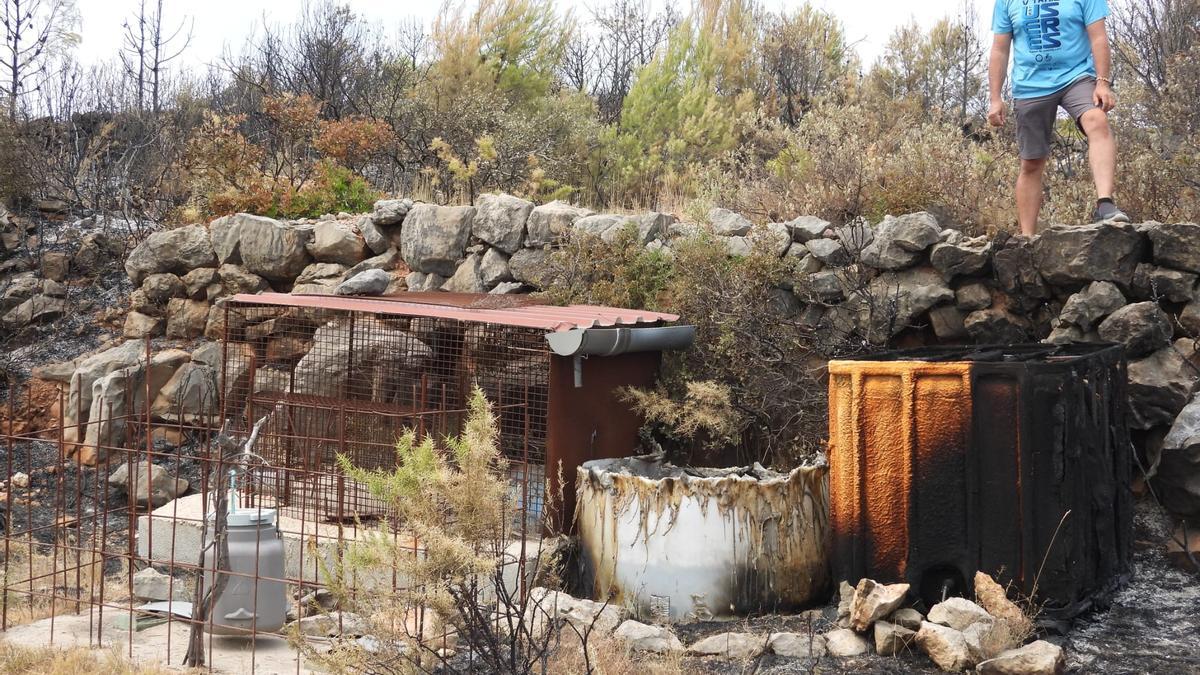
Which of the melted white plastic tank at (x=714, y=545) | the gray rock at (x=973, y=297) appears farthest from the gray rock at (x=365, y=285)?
the gray rock at (x=973, y=297)

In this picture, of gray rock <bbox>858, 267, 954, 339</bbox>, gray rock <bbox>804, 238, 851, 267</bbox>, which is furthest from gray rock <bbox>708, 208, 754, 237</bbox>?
gray rock <bbox>858, 267, 954, 339</bbox>

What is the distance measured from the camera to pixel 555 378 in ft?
21.3

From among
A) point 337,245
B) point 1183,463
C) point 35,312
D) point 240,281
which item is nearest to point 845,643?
point 1183,463

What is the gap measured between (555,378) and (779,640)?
2.14m

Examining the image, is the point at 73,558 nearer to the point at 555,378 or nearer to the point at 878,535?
the point at 555,378

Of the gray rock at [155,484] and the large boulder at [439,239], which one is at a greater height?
the large boulder at [439,239]

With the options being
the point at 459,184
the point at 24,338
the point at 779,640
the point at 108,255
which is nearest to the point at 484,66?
the point at 459,184

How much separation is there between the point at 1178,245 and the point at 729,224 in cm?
303

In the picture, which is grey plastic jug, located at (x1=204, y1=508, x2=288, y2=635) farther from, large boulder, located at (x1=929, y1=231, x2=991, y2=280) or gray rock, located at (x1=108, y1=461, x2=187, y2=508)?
large boulder, located at (x1=929, y1=231, x2=991, y2=280)

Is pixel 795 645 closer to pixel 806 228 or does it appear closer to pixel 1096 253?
pixel 1096 253

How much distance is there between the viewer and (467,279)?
9.36 meters

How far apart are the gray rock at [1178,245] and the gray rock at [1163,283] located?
6 centimetres

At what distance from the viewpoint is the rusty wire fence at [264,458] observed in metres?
5.63

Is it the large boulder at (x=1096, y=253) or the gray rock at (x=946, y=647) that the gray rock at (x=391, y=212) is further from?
the gray rock at (x=946, y=647)
